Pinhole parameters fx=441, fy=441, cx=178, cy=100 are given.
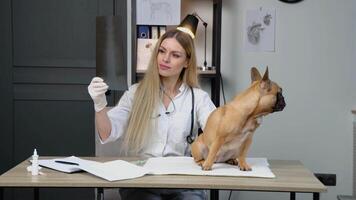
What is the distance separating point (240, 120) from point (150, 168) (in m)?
0.38

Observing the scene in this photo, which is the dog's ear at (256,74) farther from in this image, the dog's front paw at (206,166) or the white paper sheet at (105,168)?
the white paper sheet at (105,168)

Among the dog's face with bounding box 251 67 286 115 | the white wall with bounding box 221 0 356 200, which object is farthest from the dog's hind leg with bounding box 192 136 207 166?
the white wall with bounding box 221 0 356 200

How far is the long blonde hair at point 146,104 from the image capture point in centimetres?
190

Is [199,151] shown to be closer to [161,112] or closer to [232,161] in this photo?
[232,161]

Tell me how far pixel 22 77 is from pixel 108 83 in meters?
1.59

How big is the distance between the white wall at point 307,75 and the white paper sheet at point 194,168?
Result: 1.31 m

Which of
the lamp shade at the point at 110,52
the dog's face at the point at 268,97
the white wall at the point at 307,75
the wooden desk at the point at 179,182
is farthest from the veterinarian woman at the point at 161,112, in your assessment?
the white wall at the point at 307,75

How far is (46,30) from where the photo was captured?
302cm

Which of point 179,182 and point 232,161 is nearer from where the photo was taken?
point 179,182

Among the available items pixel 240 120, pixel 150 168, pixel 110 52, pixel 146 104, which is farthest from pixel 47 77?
pixel 240 120

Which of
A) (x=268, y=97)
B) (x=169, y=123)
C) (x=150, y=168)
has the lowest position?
(x=150, y=168)

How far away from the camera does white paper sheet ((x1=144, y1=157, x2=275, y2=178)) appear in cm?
154

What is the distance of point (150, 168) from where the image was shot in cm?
162

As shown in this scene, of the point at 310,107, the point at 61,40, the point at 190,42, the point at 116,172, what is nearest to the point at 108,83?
the point at 116,172
